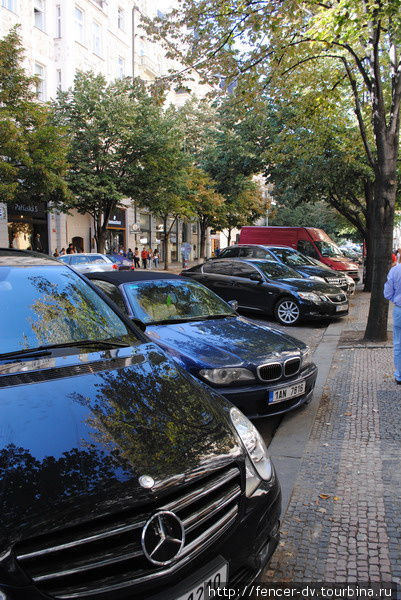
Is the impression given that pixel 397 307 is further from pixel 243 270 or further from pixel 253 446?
pixel 243 270

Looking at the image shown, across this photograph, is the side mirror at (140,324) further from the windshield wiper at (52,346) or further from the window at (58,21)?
the window at (58,21)

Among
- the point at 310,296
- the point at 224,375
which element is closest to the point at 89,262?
the point at 310,296

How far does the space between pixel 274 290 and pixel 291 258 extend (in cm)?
394

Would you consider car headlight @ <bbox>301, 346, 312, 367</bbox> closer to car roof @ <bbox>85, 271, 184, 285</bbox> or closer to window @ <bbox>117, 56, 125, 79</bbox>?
car roof @ <bbox>85, 271, 184, 285</bbox>

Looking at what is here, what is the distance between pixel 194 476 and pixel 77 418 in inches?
22.2

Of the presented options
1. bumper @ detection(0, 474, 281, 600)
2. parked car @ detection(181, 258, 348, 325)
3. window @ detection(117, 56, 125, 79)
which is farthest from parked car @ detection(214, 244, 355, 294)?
window @ detection(117, 56, 125, 79)

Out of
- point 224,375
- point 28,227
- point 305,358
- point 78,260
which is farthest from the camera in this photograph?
point 28,227

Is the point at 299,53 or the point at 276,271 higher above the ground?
the point at 299,53

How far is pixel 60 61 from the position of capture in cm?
2705

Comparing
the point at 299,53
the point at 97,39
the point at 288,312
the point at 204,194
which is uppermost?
the point at 97,39

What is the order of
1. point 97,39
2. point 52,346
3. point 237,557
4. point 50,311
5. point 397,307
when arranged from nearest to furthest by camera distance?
Answer: 1. point 237,557
2. point 52,346
3. point 50,311
4. point 397,307
5. point 97,39

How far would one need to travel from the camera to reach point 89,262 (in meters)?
20.2

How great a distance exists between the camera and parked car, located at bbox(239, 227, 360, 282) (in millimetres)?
19359

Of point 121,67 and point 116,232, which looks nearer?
point 121,67
